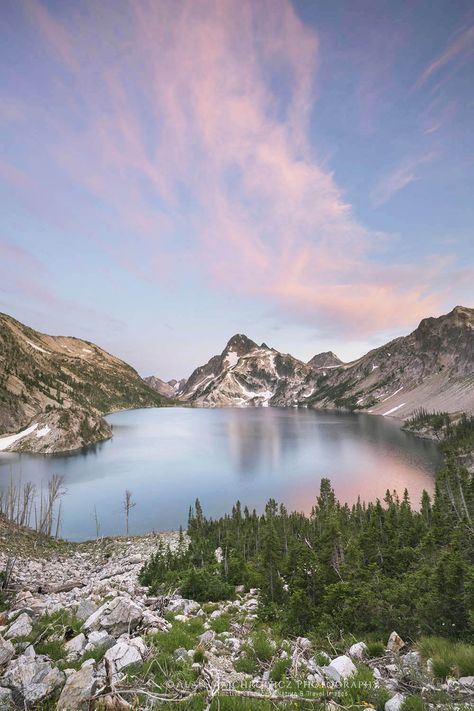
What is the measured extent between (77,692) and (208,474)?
107m

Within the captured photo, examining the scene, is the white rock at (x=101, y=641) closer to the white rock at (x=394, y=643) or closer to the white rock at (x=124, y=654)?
the white rock at (x=124, y=654)

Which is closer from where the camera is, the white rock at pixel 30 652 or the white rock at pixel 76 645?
the white rock at pixel 30 652

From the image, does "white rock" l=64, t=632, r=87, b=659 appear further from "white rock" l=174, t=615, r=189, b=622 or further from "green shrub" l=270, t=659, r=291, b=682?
"green shrub" l=270, t=659, r=291, b=682

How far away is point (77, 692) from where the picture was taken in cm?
764

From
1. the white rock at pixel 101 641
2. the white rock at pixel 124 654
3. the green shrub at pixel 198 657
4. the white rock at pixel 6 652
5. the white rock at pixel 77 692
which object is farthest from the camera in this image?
the white rock at pixel 101 641

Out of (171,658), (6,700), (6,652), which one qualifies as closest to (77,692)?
(6,700)

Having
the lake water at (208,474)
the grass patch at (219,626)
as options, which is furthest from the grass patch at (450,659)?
the lake water at (208,474)

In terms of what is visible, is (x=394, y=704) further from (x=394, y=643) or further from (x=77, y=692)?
(x=77, y=692)

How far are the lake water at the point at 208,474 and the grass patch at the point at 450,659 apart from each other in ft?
219

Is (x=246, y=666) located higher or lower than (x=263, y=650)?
higher

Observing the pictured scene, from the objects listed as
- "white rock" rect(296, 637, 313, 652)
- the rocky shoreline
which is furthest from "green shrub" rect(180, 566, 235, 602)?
"white rock" rect(296, 637, 313, 652)

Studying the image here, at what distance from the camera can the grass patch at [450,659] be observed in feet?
29.7

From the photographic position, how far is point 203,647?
11188mm

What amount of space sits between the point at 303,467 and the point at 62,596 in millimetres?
106776
